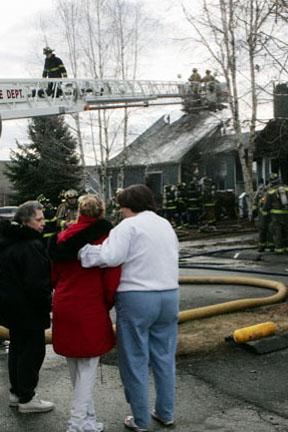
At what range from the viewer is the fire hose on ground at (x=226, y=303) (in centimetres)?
601

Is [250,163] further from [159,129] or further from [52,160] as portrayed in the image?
[159,129]

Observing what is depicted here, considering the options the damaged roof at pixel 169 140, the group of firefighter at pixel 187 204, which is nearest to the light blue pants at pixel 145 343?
the group of firefighter at pixel 187 204

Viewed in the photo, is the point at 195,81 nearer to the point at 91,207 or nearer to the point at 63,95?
the point at 63,95

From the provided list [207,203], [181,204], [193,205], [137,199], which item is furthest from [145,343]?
[181,204]

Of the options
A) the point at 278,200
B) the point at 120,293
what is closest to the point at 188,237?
the point at 278,200

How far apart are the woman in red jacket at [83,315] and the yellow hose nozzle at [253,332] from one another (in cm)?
200

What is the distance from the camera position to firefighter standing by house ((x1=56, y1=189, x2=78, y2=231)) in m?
9.55

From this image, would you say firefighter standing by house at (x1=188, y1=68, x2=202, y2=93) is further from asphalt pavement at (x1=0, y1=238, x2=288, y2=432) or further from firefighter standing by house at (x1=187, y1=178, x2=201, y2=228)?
asphalt pavement at (x1=0, y1=238, x2=288, y2=432)

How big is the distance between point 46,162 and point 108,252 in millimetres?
24791

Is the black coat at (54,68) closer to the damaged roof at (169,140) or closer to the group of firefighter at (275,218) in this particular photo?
the group of firefighter at (275,218)

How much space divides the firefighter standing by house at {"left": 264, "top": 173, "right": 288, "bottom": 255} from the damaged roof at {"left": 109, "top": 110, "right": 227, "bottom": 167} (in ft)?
54.3

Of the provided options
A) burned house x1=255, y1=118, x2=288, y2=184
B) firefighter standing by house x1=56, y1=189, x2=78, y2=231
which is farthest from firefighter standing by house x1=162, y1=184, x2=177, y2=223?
firefighter standing by house x1=56, y1=189, x2=78, y2=231

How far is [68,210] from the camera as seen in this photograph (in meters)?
9.95

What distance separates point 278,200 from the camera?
12734 mm
